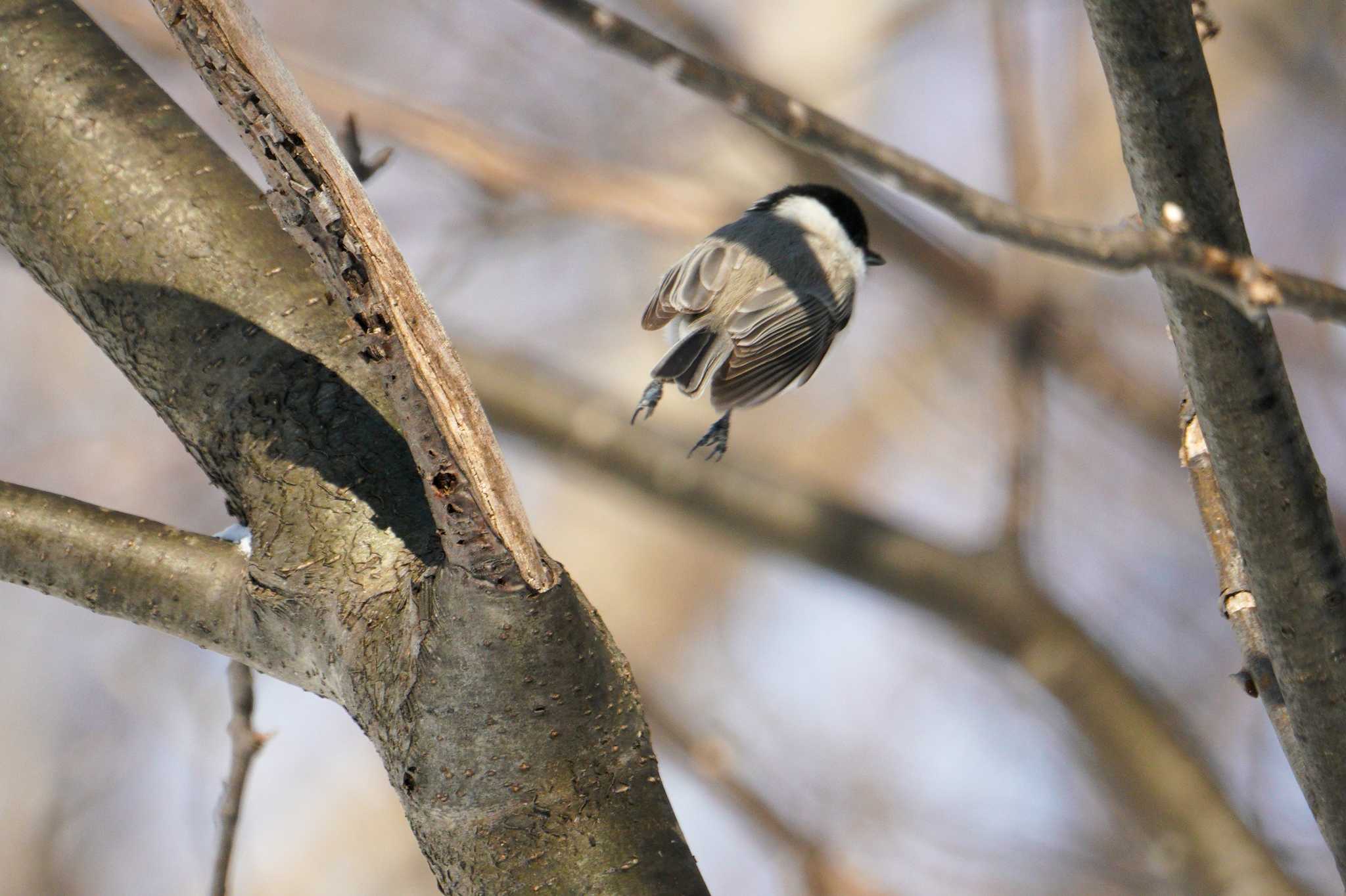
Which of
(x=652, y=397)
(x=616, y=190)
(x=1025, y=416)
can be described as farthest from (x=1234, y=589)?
(x=616, y=190)

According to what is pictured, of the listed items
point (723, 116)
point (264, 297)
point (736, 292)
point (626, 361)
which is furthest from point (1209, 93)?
point (626, 361)

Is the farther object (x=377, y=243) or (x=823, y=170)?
(x=823, y=170)

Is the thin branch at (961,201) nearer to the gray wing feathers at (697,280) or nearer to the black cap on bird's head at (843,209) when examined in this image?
the gray wing feathers at (697,280)

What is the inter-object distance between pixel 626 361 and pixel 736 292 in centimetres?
195

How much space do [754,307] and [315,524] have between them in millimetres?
882

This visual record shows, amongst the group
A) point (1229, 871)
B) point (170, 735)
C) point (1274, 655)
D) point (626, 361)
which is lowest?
point (170, 735)

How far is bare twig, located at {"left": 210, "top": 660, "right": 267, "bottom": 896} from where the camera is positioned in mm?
984

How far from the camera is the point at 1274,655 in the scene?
752 millimetres

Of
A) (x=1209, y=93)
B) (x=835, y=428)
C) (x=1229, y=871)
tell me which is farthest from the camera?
(x=835, y=428)

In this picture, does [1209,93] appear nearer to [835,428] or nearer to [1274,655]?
[1274,655]

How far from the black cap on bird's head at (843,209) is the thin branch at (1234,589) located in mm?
913

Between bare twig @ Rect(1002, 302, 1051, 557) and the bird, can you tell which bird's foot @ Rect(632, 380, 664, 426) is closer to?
the bird

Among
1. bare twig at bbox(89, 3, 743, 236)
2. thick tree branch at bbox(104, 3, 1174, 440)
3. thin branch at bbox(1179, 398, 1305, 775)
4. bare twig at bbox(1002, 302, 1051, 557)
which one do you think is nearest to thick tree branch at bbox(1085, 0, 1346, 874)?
thin branch at bbox(1179, 398, 1305, 775)

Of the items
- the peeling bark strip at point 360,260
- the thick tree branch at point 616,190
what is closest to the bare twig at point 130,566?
the peeling bark strip at point 360,260
